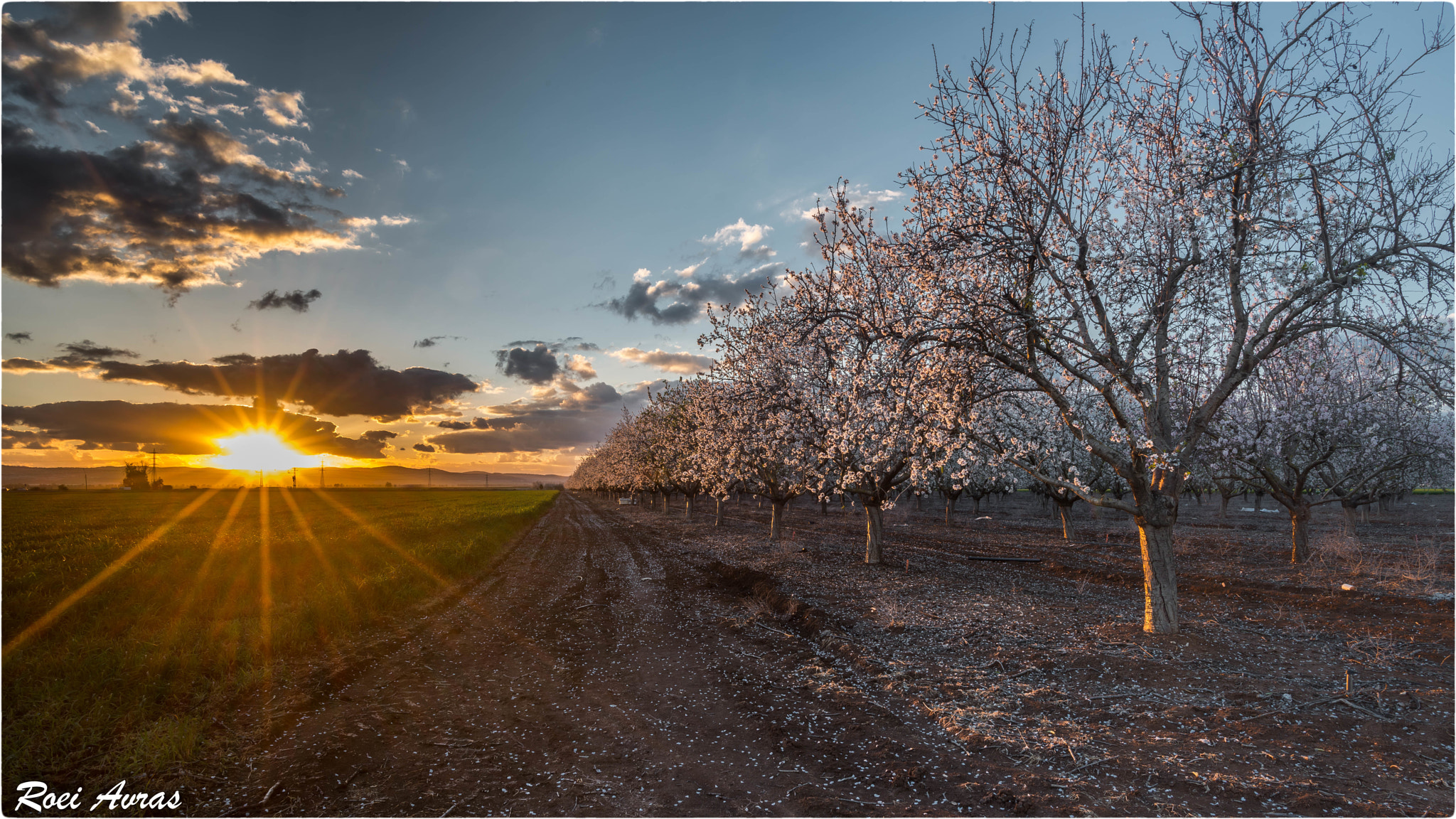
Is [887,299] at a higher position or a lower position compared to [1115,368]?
higher

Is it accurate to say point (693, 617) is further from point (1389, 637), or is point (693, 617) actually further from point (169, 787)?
point (1389, 637)

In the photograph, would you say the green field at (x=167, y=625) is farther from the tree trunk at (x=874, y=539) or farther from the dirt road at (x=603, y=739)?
the tree trunk at (x=874, y=539)

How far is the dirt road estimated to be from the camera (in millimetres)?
6664

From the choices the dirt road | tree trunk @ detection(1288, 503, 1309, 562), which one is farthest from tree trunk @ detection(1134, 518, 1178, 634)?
tree trunk @ detection(1288, 503, 1309, 562)

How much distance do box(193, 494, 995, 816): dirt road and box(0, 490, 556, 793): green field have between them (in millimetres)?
1965

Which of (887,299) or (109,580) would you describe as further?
(109,580)

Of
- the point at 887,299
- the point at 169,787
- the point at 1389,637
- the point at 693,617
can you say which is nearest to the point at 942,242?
the point at 887,299

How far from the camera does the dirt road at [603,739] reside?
21.9ft

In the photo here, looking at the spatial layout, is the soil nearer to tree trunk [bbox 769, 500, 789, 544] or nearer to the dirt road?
the dirt road

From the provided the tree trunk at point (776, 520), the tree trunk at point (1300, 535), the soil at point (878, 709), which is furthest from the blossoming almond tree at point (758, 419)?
the tree trunk at point (1300, 535)

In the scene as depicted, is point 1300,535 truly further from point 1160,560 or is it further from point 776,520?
point 776,520

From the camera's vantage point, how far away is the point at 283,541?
32344 mm

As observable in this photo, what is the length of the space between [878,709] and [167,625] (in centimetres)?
1636

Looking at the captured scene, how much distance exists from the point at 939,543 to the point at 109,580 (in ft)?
115
